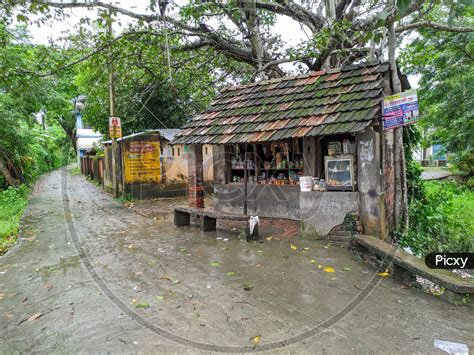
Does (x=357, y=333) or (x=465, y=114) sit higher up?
(x=465, y=114)

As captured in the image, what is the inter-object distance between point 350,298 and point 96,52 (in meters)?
9.31

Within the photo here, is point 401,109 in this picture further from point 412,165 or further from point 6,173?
point 6,173

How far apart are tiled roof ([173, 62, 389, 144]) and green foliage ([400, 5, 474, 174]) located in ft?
18.1

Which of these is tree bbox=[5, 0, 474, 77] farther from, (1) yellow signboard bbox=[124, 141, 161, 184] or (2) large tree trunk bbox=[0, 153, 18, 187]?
(2) large tree trunk bbox=[0, 153, 18, 187]

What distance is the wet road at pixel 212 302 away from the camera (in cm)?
343

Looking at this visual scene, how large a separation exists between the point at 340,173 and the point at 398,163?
3.43 ft

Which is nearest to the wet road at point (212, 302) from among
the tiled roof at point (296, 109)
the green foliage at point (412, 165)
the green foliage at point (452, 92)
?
the tiled roof at point (296, 109)

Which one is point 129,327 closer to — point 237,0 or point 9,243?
point 9,243

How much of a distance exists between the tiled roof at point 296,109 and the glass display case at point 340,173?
0.86 metres

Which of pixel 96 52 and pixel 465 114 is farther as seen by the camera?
pixel 465 114

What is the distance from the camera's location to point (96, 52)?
32.4 ft

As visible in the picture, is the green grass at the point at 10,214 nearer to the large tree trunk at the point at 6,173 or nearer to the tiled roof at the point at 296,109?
the large tree trunk at the point at 6,173

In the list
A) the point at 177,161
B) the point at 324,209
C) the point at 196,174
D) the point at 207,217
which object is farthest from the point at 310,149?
the point at 177,161

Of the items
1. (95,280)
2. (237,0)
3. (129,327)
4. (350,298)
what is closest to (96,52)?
(237,0)
